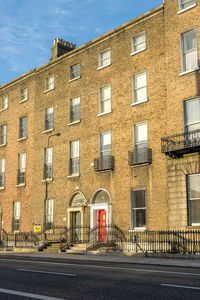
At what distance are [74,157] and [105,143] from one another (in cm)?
336

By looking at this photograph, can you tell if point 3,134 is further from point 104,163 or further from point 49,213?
point 104,163

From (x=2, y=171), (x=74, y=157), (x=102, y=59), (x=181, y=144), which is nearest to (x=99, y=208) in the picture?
(x=74, y=157)

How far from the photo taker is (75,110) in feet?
96.5

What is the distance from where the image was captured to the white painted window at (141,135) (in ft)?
78.4

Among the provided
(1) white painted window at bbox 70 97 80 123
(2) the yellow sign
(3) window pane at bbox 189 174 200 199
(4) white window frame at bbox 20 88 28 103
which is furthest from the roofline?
(2) the yellow sign

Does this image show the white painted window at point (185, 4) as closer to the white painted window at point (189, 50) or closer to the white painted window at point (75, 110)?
the white painted window at point (189, 50)

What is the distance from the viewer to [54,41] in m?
33.9

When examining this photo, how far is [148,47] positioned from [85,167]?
9.23 meters

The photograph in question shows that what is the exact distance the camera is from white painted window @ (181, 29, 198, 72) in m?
21.8

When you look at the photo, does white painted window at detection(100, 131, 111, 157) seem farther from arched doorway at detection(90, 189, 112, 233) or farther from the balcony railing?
arched doorway at detection(90, 189, 112, 233)

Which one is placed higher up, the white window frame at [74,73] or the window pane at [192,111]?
the white window frame at [74,73]

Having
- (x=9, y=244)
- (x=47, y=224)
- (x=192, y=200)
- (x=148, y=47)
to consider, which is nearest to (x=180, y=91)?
(x=148, y=47)

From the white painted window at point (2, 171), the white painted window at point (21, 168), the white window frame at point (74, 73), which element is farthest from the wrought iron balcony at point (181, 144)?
the white painted window at point (2, 171)

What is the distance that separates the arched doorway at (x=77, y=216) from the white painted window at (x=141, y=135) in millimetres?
5871
